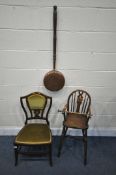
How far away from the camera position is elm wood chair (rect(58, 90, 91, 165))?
291 cm

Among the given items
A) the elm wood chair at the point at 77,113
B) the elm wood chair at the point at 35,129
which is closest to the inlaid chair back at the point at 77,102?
the elm wood chair at the point at 77,113

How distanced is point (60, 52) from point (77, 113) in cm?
88

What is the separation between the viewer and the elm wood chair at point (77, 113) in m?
2.91

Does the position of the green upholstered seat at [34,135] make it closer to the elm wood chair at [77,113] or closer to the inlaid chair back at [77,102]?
the elm wood chair at [77,113]

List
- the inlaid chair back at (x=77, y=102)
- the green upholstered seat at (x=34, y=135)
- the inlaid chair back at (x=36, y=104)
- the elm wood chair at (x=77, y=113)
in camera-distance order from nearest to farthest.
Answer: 1. the green upholstered seat at (x=34, y=135)
2. the elm wood chair at (x=77, y=113)
3. the inlaid chair back at (x=36, y=104)
4. the inlaid chair back at (x=77, y=102)

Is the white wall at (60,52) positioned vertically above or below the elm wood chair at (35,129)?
above

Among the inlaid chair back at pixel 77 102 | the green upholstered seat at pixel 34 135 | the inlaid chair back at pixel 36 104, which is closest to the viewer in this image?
the green upholstered seat at pixel 34 135

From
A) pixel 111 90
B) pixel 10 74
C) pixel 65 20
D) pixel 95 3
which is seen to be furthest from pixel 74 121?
pixel 95 3

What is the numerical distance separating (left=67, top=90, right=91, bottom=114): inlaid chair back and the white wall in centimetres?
9

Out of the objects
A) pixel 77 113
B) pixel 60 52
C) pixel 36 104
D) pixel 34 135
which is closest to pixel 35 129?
pixel 34 135

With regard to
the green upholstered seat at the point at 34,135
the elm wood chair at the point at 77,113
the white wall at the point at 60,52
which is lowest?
the green upholstered seat at the point at 34,135

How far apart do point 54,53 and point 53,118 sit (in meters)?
1.01

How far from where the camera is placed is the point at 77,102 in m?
3.21

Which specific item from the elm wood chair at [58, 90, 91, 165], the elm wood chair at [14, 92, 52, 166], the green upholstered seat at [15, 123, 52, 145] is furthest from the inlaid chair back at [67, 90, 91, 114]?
the green upholstered seat at [15, 123, 52, 145]
